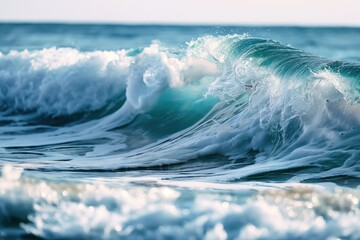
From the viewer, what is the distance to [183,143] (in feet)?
33.3

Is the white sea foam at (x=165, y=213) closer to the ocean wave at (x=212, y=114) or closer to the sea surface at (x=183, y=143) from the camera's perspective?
the sea surface at (x=183, y=143)

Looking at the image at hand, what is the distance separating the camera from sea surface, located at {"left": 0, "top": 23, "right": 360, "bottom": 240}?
5.45 meters

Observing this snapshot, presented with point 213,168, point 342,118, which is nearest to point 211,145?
point 213,168

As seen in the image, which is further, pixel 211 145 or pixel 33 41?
pixel 33 41

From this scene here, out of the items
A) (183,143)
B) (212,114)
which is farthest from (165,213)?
(212,114)

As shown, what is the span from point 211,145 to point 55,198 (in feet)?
13.0

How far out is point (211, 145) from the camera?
375 inches

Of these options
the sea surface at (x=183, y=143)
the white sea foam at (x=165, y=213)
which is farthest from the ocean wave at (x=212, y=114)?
the white sea foam at (x=165, y=213)

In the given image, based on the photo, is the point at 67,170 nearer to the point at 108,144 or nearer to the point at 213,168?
the point at 213,168

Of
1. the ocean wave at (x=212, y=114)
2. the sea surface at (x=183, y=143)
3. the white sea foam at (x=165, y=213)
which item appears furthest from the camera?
the ocean wave at (x=212, y=114)

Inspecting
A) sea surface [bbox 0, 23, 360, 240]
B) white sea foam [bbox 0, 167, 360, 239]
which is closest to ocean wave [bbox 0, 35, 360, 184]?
sea surface [bbox 0, 23, 360, 240]

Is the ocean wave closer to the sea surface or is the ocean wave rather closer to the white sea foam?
the sea surface

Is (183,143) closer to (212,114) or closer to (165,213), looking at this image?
(212,114)

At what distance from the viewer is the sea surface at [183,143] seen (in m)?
5.45
